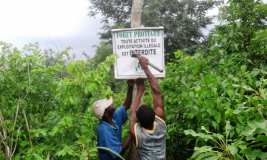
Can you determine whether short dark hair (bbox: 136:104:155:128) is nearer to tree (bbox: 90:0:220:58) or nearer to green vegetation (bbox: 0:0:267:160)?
green vegetation (bbox: 0:0:267:160)

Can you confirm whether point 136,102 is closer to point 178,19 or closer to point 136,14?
point 136,14

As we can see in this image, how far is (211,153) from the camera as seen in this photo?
3723 millimetres

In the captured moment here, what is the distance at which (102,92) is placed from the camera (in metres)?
5.52

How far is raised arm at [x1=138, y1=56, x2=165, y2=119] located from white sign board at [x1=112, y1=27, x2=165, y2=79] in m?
0.07

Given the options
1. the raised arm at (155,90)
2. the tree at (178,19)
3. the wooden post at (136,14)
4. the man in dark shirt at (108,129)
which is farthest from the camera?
the tree at (178,19)

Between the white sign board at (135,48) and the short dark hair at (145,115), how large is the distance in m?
0.63

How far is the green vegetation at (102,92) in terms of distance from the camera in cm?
507

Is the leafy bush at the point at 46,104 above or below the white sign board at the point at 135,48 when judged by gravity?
below

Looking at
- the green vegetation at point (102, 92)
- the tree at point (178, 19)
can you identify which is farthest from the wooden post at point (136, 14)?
the tree at point (178, 19)

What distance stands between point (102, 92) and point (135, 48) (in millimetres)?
644

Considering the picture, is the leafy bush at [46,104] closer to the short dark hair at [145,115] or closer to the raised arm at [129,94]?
the raised arm at [129,94]

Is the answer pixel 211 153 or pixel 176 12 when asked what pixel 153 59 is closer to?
pixel 211 153

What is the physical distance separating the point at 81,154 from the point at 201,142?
1.14 metres

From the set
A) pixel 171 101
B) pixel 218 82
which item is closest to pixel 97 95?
pixel 171 101
